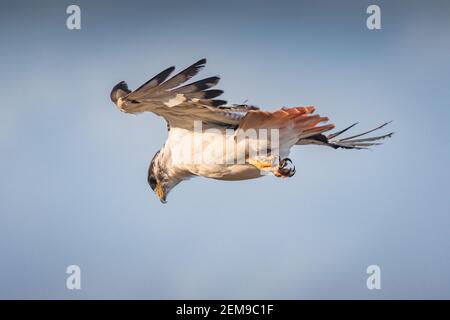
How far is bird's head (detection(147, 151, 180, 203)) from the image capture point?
1072cm

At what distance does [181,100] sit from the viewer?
9.61 metres

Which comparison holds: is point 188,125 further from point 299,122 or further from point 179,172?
point 299,122

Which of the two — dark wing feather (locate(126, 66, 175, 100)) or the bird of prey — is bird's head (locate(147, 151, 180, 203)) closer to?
the bird of prey

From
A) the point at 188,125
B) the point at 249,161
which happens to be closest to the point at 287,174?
the point at 249,161

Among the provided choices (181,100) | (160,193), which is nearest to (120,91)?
(181,100)

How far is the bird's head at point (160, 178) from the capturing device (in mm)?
10719

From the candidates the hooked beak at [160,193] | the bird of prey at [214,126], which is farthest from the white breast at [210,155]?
the hooked beak at [160,193]

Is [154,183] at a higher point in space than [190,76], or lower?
lower

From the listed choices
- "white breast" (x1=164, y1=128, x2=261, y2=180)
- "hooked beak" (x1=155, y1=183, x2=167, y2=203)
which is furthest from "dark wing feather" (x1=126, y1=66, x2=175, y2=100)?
"hooked beak" (x1=155, y1=183, x2=167, y2=203)

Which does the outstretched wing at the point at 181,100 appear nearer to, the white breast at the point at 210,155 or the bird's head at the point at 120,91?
the bird's head at the point at 120,91

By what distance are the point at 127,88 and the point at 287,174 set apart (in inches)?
76.7

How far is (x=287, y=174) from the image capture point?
9.77 meters

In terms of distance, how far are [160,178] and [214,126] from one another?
47.0 inches

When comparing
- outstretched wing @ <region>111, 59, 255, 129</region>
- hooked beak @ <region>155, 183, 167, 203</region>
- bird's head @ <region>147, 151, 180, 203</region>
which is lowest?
hooked beak @ <region>155, 183, 167, 203</region>
